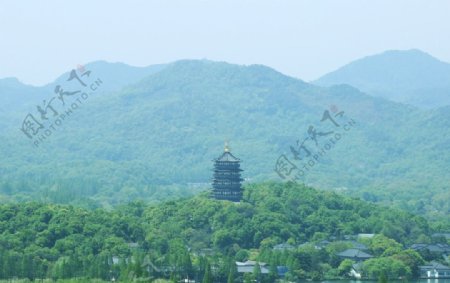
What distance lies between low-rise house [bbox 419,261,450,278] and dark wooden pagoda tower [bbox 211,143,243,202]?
1327 centimetres

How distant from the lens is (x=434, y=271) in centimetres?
4741

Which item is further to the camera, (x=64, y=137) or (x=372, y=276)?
(x=64, y=137)

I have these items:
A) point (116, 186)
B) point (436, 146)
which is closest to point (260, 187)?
point (116, 186)

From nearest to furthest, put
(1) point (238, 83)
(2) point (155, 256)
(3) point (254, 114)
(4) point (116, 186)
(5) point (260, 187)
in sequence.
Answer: (2) point (155, 256), (5) point (260, 187), (4) point (116, 186), (3) point (254, 114), (1) point (238, 83)

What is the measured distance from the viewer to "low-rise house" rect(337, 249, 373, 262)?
4831 centimetres

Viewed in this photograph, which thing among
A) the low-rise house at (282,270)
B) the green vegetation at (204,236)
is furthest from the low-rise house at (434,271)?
the low-rise house at (282,270)

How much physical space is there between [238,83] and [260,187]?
285 ft

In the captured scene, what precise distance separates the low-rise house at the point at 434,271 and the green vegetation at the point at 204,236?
23.5 inches

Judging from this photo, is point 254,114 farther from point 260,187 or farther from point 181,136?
point 260,187

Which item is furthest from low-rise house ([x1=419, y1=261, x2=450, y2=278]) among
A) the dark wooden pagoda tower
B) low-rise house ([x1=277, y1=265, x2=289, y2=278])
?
the dark wooden pagoda tower

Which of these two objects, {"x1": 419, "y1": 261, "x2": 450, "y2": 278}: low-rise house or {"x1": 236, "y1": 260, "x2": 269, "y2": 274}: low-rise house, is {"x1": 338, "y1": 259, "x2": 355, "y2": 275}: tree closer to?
{"x1": 419, "y1": 261, "x2": 450, "y2": 278}: low-rise house

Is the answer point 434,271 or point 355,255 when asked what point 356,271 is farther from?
point 434,271

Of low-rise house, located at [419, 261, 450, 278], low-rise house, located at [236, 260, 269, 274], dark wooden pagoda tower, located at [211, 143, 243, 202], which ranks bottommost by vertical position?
low-rise house, located at [419, 261, 450, 278]

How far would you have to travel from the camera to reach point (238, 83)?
482 ft
